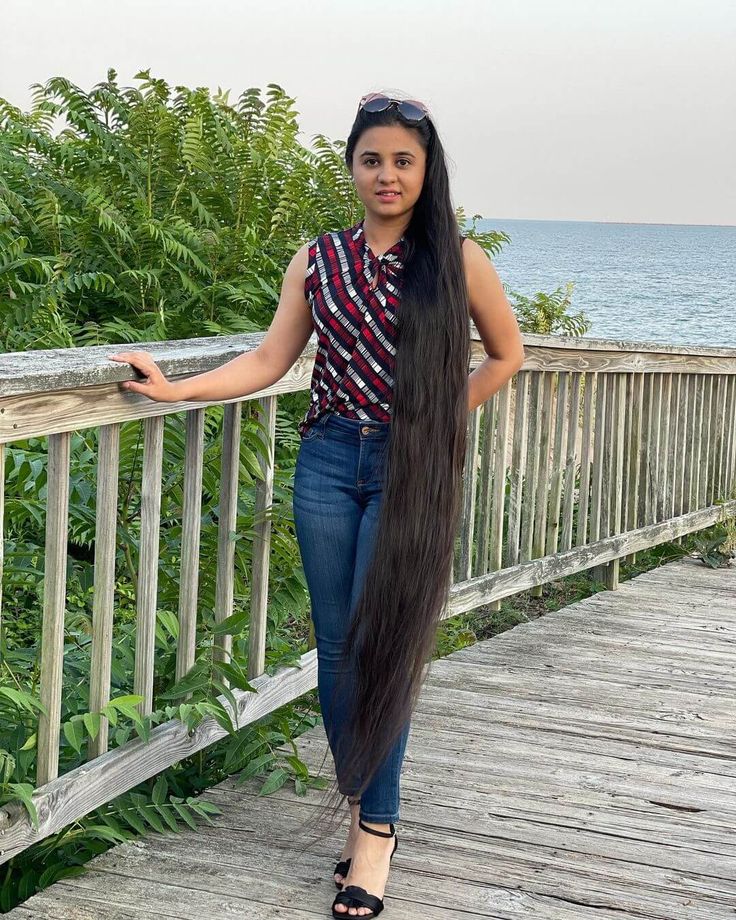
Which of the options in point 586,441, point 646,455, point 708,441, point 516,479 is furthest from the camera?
point 708,441

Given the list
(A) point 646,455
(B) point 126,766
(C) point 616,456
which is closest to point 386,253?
(B) point 126,766

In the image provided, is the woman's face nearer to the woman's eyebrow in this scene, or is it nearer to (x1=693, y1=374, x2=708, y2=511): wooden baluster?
the woman's eyebrow

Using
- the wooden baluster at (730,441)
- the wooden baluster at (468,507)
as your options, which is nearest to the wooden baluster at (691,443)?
the wooden baluster at (730,441)

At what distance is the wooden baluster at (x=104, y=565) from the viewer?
8.66ft

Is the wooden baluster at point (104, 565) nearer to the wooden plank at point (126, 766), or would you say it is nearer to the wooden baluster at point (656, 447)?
the wooden plank at point (126, 766)

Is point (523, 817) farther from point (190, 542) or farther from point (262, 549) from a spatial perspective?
point (190, 542)

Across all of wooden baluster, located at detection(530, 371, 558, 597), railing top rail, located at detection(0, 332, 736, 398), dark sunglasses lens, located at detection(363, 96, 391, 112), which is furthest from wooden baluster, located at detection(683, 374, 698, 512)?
dark sunglasses lens, located at detection(363, 96, 391, 112)

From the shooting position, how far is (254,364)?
2.66m

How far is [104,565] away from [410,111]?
1.22 m

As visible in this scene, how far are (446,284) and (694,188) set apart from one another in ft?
288

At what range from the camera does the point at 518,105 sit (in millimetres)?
56625

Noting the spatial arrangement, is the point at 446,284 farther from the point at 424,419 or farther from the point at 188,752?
the point at 188,752

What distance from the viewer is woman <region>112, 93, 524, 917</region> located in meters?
2.44

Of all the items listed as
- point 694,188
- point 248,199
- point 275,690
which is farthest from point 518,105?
point 275,690
